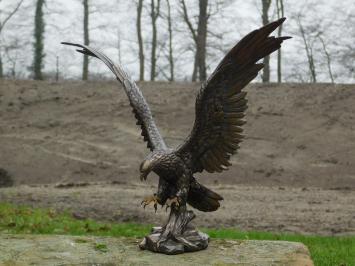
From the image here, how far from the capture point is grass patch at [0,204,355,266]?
22.4ft

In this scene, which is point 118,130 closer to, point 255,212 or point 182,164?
point 255,212

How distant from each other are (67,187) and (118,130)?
4.03m

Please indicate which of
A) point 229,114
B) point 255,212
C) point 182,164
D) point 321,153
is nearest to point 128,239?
point 182,164

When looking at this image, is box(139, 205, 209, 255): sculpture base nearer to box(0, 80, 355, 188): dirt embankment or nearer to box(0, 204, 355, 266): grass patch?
box(0, 204, 355, 266): grass patch

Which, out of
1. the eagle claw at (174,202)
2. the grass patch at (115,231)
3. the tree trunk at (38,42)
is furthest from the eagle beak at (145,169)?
the tree trunk at (38,42)

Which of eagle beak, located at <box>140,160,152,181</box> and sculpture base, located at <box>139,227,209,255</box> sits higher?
eagle beak, located at <box>140,160,152,181</box>

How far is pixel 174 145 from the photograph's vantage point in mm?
15984

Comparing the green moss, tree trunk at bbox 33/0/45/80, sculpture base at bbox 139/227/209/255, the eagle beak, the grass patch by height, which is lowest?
the grass patch

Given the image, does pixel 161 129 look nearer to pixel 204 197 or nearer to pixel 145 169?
pixel 204 197

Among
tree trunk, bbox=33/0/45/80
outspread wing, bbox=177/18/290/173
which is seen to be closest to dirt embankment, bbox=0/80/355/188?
tree trunk, bbox=33/0/45/80

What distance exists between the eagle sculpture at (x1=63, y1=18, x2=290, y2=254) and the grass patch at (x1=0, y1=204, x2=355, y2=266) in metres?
2.21

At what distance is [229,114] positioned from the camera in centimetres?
483

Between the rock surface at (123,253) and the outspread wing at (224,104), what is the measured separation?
2.57 ft

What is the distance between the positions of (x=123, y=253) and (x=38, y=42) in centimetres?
2322
